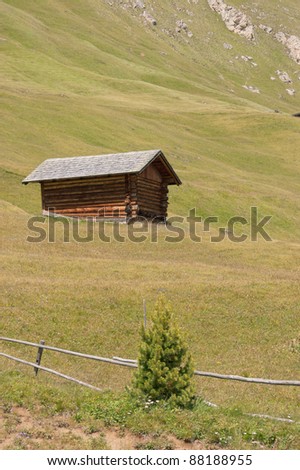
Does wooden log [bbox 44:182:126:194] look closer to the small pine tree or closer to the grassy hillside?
the grassy hillside

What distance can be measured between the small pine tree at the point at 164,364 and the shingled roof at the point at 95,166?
37.2 m

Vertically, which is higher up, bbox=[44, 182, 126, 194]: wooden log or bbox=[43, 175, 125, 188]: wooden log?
bbox=[43, 175, 125, 188]: wooden log

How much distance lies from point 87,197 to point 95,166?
8.98ft

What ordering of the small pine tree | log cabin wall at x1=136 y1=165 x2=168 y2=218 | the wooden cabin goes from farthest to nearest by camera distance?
log cabin wall at x1=136 y1=165 x2=168 y2=218
the wooden cabin
the small pine tree

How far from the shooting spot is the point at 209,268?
3697cm

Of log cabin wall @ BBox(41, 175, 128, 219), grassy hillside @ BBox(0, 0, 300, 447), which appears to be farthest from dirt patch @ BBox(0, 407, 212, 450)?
log cabin wall @ BBox(41, 175, 128, 219)

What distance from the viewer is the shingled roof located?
5259 cm

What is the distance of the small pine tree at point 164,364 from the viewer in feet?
46.6

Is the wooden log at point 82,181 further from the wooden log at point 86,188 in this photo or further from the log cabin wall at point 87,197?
the wooden log at point 86,188

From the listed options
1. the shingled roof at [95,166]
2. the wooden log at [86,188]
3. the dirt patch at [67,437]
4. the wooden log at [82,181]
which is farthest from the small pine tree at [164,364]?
the wooden log at [82,181]

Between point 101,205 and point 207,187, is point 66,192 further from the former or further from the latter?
point 207,187

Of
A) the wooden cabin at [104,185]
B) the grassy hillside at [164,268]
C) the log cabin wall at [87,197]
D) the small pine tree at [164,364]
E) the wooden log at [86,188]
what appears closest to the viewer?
the small pine tree at [164,364]

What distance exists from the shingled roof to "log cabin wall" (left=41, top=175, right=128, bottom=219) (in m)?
0.85

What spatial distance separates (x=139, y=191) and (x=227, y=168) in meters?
36.3
